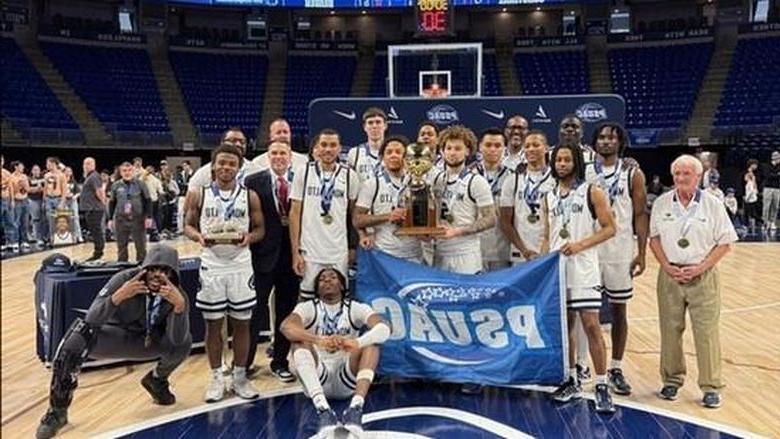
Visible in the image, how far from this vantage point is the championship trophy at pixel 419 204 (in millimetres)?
4121

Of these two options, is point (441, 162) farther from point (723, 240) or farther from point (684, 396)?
point (684, 396)

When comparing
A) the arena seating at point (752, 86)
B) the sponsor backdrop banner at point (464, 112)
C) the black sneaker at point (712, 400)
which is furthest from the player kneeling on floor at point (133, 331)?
the arena seating at point (752, 86)

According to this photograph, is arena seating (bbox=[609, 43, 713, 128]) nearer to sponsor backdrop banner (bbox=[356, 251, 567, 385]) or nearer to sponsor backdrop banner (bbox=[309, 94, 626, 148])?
sponsor backdrop banner (bbox=[309, 94, 626, 148])

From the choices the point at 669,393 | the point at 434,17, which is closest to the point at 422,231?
the point at 669,393

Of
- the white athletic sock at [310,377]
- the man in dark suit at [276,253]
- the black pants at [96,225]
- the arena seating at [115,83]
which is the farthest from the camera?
the arena seating at [115,83]

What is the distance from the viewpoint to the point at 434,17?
1652cm

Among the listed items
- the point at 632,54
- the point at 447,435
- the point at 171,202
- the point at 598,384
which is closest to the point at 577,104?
the point at 598,384

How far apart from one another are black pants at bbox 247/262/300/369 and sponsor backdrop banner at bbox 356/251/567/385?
2.02ft

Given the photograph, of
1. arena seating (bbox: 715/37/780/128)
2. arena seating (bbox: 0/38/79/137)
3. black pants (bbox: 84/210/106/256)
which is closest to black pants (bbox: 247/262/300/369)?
black pants (bbox: 84/210/106/256)

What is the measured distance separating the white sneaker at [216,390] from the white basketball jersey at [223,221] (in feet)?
2.33

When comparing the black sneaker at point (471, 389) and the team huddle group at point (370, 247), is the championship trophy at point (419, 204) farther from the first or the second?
the black sneaker at point (471, 389)

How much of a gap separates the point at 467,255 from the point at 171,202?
12.2 m

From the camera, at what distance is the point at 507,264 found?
501cm

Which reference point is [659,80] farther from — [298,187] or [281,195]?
[298,187]
